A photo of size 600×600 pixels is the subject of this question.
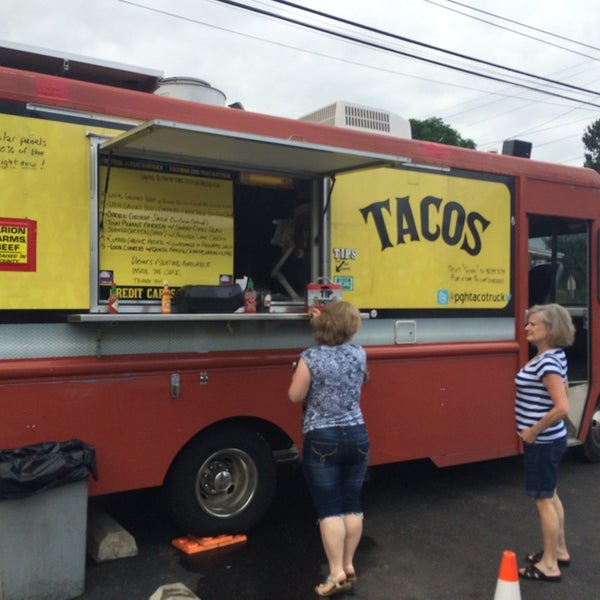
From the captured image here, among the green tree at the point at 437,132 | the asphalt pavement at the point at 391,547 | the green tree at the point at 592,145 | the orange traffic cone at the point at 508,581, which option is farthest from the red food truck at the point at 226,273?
the green tree at the point at 592,145

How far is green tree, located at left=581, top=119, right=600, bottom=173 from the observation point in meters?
45.6

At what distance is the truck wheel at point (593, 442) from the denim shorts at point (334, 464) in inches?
148

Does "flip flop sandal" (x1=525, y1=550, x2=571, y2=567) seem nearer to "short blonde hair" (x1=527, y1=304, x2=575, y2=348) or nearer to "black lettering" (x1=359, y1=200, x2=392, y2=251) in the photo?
"short blonde hair" (x1=527, y1=304, x2=575, y2=348)

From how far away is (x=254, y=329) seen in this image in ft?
15.4

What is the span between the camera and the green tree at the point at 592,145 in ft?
150

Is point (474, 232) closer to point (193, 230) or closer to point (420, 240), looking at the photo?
point (420, 240)

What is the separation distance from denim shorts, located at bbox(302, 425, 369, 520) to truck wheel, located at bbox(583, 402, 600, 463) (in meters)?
3.76

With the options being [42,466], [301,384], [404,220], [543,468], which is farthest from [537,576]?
[42,466]

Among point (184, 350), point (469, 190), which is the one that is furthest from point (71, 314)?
point (469, 190)

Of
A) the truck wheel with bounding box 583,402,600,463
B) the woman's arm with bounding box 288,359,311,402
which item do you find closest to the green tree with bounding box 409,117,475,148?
the truck wheel with bounding box 583,402,600,463

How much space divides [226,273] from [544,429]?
7.31ft

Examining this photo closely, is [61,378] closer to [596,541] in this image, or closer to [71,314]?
[71,314]

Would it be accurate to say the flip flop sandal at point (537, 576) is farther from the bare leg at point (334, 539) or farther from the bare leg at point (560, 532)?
the bare leg at point (334, 539)

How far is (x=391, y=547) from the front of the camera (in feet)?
15.2
